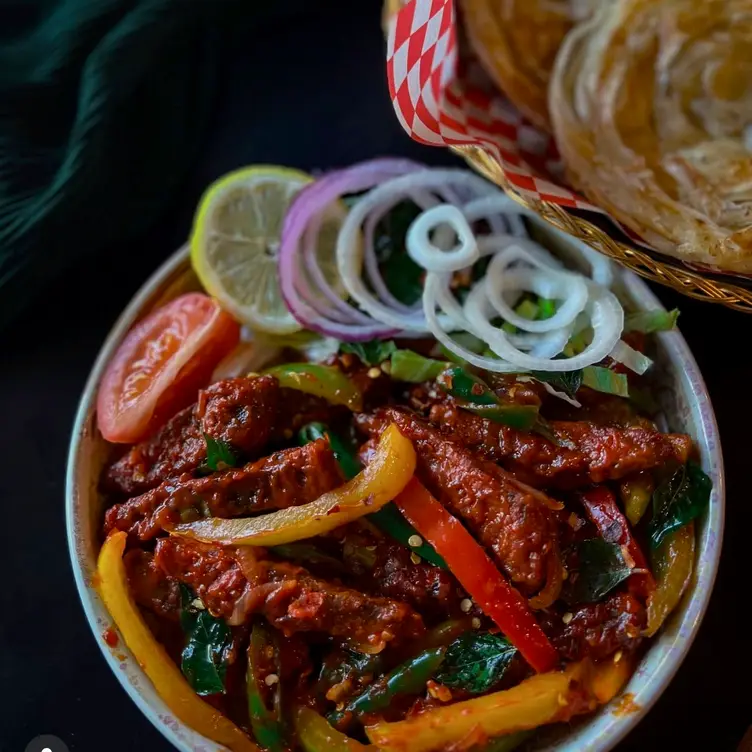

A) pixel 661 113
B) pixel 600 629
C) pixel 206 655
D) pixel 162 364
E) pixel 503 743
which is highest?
pixel 661 113

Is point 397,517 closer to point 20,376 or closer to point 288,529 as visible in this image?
point 288,529

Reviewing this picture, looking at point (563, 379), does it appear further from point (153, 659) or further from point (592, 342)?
point (153, 659)

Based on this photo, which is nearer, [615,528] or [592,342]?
[615,528]

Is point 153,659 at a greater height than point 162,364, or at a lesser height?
lesser

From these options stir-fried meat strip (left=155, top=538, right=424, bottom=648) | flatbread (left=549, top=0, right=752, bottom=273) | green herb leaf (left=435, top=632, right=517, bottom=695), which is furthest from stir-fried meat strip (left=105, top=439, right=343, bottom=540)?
flatbread (left=549, top=0, right=752, bottom=273)

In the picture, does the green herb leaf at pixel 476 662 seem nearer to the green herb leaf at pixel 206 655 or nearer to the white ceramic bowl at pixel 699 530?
the white ceramic bowl at pixel 699 530

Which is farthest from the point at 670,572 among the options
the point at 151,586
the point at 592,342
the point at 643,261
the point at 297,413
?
the point at 151,586

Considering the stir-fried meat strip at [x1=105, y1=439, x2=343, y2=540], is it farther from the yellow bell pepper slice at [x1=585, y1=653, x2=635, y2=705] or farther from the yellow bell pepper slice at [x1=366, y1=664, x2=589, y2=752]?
the yellow bell pepper slice at [x1=585, y1=653, x2=635, y2=705]

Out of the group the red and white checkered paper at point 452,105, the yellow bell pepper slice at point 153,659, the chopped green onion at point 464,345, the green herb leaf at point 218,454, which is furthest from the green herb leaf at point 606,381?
the yellow bell pepper slice at point 153,659
